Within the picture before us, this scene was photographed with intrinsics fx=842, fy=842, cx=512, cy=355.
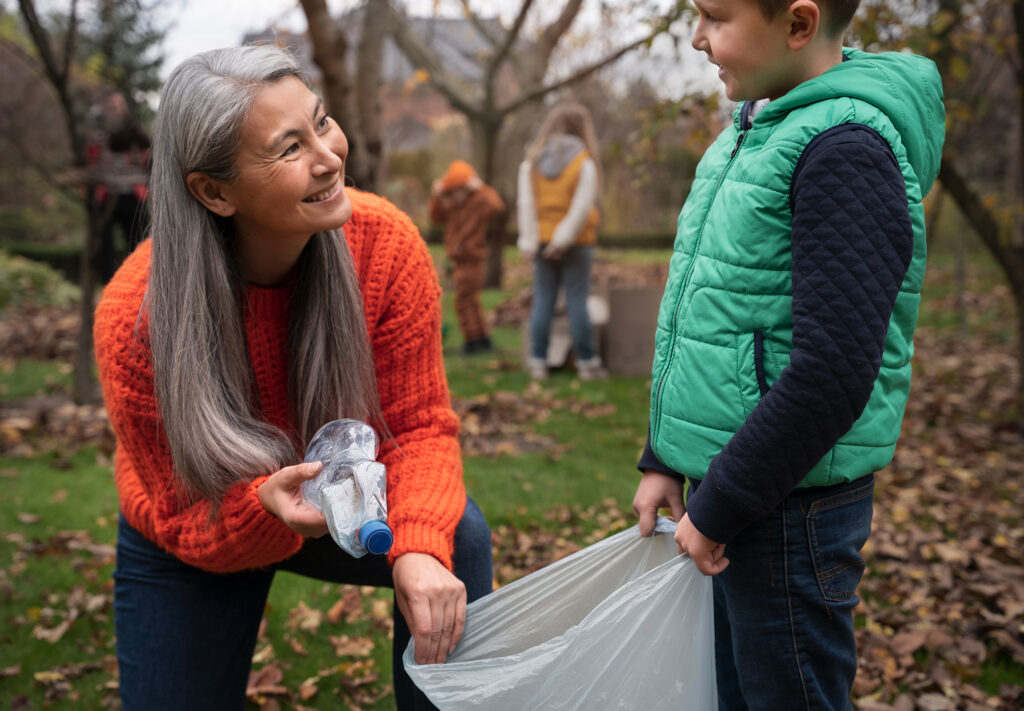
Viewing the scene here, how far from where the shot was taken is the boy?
127 cm

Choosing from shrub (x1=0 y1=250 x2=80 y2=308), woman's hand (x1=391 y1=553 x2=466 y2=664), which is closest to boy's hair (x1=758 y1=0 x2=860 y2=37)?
woman's hand (x1=391 y1=553 x2=466 y2=664)

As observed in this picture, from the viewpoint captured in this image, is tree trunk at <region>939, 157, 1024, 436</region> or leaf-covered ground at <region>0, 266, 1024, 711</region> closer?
leaf-covered ground at <region>0, 266, 1024, 711</region>

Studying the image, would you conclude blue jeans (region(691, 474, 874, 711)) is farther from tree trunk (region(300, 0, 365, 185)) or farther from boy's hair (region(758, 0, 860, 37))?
tree trunk (region(300, 0, 365, 185))

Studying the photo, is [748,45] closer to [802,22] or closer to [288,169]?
[802,22]

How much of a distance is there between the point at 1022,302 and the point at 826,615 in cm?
409

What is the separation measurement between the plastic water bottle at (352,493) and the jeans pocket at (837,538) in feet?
2.36

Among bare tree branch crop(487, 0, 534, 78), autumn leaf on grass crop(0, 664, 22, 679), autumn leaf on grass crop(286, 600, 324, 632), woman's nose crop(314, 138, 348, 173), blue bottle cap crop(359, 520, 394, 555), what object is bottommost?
autumn leaf on grass crop(286, 600, 324, 632)

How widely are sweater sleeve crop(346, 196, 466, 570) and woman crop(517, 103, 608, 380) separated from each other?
4.49m

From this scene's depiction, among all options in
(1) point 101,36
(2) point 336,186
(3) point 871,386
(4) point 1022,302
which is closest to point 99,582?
(2) point 336,186

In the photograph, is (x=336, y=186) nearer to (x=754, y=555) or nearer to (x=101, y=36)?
(x=754, y=555)

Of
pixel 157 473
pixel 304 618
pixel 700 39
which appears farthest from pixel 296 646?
pixel 700 39

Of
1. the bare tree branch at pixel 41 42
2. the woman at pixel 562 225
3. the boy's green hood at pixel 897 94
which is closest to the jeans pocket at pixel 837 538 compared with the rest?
the boy's green hood at pixel 897 94

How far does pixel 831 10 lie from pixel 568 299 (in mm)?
5128

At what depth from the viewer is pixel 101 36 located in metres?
7.09
